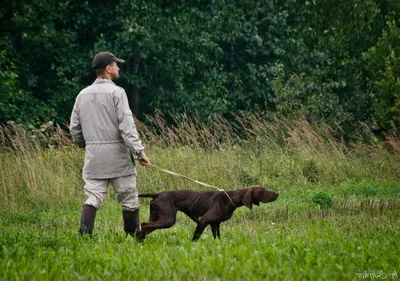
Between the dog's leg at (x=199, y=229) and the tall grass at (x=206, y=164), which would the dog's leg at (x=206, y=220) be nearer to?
the dog's leg at (x=199, y=229)

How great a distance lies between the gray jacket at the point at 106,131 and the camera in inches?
325

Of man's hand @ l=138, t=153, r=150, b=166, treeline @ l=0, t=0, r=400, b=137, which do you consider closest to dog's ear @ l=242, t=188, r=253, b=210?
man's hand @ l=138, t=153, r=150, b=166

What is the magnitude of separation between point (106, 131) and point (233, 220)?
3370 millimetres

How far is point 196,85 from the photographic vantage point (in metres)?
24.1

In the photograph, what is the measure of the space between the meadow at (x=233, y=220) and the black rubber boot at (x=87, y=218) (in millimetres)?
111

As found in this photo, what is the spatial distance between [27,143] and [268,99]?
13.0m

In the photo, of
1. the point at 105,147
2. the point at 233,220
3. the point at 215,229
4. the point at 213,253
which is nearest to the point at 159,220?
the point at 215,229

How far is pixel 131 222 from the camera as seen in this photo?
8523 mm

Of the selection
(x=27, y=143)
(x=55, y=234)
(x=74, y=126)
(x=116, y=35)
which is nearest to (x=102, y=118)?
(x=74, y=126)

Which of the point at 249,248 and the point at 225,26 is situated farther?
the point at 225,26

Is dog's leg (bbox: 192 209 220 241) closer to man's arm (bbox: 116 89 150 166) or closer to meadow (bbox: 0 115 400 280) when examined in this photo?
meadow (bbox: 0 115 400 280)

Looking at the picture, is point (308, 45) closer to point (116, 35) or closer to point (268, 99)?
point (268, 99)

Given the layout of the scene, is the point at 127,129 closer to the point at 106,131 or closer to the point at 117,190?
the point at 106,131

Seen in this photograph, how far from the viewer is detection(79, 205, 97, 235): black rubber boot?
8.30 meters
